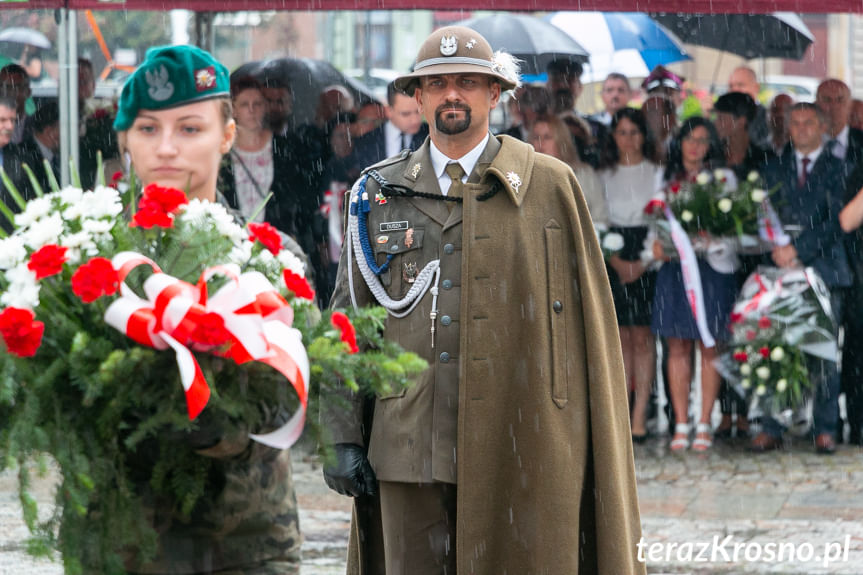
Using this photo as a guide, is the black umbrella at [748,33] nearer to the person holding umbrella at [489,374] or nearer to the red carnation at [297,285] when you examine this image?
the person holding umbrella at [489,374]

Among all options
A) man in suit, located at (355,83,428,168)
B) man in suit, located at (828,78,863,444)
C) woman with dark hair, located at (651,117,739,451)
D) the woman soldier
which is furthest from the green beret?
man in suit, located at (828,78,863,444)

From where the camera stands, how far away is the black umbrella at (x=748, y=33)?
12.0m

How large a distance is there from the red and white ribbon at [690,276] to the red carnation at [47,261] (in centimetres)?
692

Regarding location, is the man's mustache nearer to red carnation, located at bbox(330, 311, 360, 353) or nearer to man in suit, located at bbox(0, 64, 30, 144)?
red carnation, located at bbox(330, 311, 360, 353)

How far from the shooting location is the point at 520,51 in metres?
11.0

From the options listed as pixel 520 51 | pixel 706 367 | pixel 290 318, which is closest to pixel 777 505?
pixel 706 367

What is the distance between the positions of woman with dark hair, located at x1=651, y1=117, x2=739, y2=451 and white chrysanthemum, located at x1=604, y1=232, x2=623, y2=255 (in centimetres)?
25

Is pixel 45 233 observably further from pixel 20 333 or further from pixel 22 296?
pixel 20 333

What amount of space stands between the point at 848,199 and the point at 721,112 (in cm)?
109

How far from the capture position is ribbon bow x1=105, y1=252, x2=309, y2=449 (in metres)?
2.46

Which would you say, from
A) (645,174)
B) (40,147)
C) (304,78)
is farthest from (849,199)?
(40,147)

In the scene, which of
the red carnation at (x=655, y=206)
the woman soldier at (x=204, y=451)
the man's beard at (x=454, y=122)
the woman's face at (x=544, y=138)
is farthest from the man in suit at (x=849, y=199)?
the woman soldier at (x=204, y=451)

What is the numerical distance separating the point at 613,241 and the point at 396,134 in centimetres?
167

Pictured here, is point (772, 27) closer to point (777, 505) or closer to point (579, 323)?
point (777, 505)
